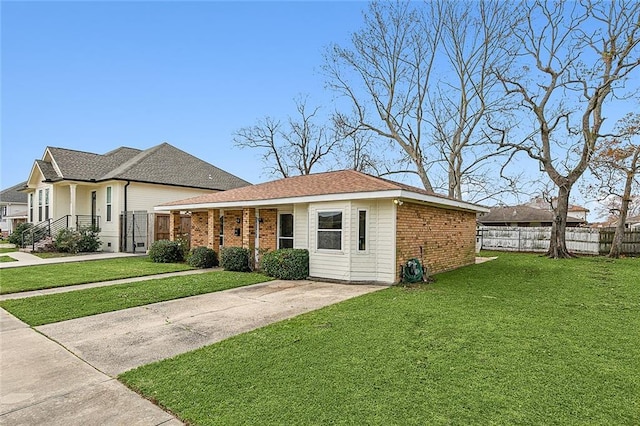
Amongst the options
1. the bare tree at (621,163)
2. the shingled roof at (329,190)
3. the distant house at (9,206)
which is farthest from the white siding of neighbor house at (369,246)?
the distant house at (9,206)

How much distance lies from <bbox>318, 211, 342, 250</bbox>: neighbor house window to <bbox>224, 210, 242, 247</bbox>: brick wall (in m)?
4.24

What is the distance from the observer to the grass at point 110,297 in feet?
20.5

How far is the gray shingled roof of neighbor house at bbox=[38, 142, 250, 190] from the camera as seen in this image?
1883cm

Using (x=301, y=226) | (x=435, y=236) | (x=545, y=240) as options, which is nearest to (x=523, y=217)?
(x=545, y=240)

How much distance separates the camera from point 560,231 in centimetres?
1727

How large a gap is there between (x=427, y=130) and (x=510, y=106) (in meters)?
5.37

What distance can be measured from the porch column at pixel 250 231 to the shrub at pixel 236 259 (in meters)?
0.23

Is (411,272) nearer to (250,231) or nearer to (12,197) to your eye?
(250,231)

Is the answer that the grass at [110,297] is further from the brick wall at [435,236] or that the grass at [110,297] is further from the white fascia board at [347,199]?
the brick wall at [435,236]

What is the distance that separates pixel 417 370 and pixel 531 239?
20774mm

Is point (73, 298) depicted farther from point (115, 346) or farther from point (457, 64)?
point (457, 64)

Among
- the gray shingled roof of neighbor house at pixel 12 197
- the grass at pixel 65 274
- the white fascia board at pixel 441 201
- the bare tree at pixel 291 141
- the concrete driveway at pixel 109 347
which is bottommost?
the grass at pixel 65 274

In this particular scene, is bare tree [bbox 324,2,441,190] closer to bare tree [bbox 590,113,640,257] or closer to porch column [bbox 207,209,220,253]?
bare tree [bbox 590,113,640,257]

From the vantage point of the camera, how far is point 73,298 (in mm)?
7328
